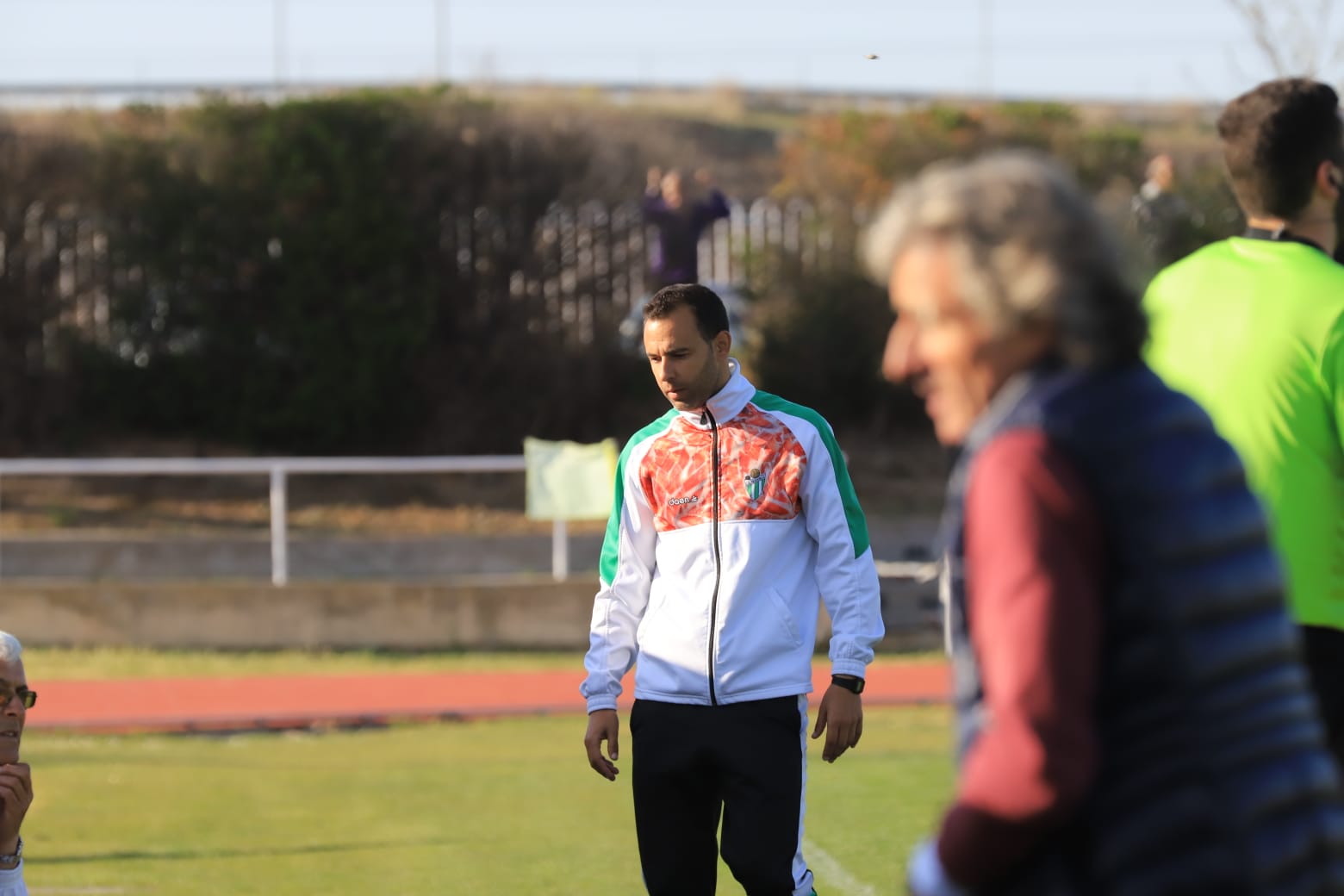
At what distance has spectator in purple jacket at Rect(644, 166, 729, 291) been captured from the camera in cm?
1723

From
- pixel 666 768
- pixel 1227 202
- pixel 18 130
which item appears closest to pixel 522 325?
pixel 18 130

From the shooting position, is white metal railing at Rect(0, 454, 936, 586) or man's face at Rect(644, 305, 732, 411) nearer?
man's face at Rect(644, 305, 732, 411)

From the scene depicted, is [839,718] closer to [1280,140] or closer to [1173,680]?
[1280,140]

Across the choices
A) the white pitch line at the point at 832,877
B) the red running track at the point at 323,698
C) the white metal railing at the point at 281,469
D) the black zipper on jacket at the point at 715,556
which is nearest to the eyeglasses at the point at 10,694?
the black zipper on jacket at the point at 715,556

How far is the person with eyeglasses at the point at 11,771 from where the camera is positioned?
4.28m

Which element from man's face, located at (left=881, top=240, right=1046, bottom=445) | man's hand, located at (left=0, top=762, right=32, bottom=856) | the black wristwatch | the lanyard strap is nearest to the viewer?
man's face, located at (left=881, top=240, right=1046, bottom=445)

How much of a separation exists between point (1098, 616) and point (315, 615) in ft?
41.0

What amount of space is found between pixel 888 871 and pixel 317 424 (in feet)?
44.3

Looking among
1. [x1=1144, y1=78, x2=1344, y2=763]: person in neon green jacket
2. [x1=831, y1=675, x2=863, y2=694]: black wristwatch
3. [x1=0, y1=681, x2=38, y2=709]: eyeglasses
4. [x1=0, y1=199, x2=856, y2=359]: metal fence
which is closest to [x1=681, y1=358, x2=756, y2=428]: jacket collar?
[x1=831, y1=675, x2=863, y2=694]: black wristwatch

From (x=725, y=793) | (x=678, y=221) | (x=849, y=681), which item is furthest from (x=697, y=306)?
(x=678, y=221)

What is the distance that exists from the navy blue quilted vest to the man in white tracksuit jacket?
262 cm

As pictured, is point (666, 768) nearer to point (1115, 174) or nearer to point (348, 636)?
point (348, 636)

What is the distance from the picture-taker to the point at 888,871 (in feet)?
24.1

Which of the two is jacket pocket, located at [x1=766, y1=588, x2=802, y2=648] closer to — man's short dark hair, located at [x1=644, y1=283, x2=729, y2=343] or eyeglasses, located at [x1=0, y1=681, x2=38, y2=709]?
man's short dark hair, located at [x1=644, y1=283, x2=729, y2=343]
